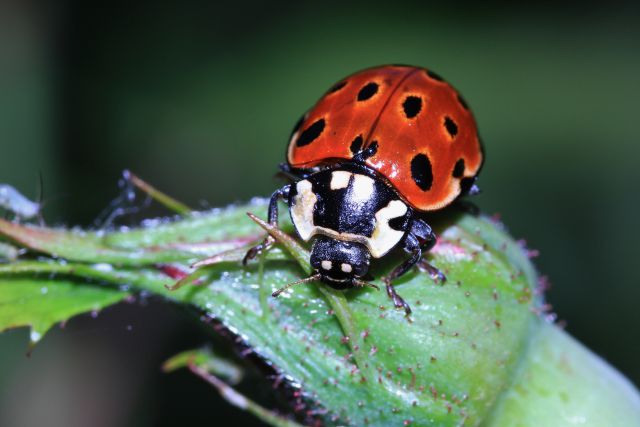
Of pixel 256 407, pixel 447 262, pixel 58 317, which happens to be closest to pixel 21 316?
pixel 58 317

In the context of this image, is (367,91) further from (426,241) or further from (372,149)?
(426,241)

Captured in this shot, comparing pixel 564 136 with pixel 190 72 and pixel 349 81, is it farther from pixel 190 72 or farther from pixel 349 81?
pixel 349 81

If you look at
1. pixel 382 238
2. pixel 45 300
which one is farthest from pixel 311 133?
pixel 45 300

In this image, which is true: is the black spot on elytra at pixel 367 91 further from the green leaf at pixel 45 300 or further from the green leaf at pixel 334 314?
the green leaf at pixel 45 300

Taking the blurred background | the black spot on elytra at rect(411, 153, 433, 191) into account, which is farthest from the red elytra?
the blurred background

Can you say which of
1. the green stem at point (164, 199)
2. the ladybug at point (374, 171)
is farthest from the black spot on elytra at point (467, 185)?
the green stem at point (164, 199)

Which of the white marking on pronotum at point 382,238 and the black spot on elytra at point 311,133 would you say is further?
the black spot on elytra at point 311,133
